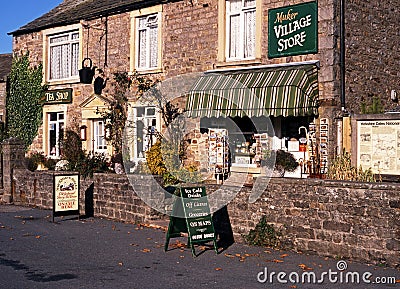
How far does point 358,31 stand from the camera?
17594 millimetres

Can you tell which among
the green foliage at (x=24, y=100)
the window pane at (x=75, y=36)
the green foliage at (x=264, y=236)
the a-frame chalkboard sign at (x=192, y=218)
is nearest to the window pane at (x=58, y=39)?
the window pane at (x=75, y=36)

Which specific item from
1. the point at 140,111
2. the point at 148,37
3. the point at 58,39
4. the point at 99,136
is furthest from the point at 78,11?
the point at 140,111

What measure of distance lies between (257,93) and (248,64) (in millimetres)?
1600

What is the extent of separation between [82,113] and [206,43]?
635cm

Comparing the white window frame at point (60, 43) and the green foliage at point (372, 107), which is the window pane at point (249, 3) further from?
the white window frame at point (60, 43)

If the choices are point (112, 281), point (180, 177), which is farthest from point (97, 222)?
point (112, 281)

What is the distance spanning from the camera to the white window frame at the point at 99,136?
23053mm

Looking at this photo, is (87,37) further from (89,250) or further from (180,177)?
(89,250)

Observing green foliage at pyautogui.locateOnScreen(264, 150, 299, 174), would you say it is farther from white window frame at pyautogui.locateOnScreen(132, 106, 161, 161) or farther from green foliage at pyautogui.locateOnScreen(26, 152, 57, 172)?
green foliage at pyautogui.locateOnScreen(26, 152, 57, 172)

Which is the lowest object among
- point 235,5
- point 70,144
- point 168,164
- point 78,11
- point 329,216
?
point 329,216

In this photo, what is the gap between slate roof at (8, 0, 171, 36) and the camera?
71.3 feet

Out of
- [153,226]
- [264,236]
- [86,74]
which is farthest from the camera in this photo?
[86,74]

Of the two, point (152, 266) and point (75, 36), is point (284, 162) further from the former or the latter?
point (75, 36)

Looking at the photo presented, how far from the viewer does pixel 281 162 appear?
17328 millimetres
